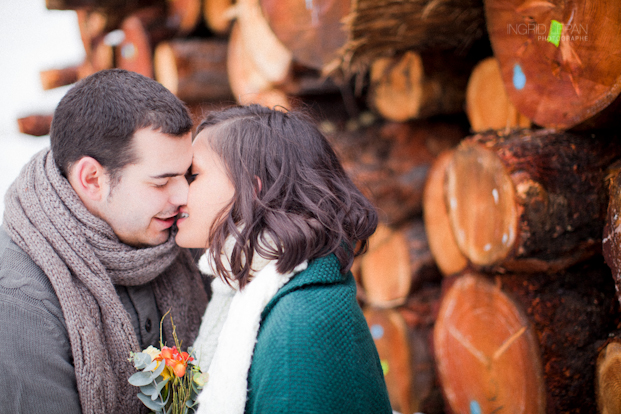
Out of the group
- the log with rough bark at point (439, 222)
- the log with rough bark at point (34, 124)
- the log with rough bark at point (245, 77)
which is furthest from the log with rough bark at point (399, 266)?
the log with rough bark at point (34, 124)

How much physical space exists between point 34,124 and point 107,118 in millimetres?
3529

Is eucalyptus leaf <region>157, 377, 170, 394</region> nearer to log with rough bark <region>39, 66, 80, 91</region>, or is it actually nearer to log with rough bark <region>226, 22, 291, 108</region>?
log with rough bark <region>226, 22, 291, 108</region>

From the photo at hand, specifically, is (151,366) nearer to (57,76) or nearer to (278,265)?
(278,265)

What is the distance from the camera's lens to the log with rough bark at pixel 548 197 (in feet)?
4.98

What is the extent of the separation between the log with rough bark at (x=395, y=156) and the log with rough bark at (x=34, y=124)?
10.3ft

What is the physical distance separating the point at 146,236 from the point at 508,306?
1413 mm

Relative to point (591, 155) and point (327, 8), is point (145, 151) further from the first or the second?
point (591, 155)

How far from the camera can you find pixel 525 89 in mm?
1513

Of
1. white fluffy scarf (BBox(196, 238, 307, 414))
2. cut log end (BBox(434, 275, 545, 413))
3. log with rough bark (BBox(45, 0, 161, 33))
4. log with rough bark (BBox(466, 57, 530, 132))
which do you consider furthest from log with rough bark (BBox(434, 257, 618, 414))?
log with rough bark (BBox(45, 0, 161, 33))

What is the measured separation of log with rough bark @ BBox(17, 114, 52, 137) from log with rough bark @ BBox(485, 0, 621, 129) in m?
4.24

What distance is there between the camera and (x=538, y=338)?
1.60m

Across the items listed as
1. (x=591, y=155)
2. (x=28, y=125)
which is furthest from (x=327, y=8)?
(x=28, y=125)

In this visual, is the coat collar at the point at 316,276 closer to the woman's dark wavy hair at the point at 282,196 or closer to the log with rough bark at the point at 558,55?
the woman's dark wavy hair at the point at 282,196

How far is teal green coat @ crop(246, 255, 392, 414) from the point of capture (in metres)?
1.06
